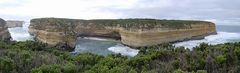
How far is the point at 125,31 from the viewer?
249 feet

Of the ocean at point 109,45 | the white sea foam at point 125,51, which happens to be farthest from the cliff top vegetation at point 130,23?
the white sea foam at point 125,51

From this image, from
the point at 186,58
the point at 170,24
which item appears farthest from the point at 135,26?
the point at 186,58

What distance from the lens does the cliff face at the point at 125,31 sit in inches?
2547

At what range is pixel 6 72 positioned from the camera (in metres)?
22.1

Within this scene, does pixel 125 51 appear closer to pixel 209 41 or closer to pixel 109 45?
pixel 109 45

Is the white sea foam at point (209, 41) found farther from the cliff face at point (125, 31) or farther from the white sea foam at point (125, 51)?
the white sea foam at point (125, 51)

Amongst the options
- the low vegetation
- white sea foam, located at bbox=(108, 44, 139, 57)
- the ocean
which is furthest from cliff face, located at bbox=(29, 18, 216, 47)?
the low vegetation

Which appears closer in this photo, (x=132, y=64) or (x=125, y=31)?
(x=132, y=64)

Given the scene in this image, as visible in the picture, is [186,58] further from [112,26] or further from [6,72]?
[112,26]

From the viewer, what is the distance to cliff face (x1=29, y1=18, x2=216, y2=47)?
2547 inches

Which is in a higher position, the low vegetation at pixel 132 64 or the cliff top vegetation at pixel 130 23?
the low vegetation at pixel 132 64

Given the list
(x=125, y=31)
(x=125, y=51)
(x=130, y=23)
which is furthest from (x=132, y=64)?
(x=125, y=31)

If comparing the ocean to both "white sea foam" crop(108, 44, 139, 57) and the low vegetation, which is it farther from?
the low vegetation

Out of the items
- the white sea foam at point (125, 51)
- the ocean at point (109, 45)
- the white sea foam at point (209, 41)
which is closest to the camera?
the white sea foam at point (125, 51)
